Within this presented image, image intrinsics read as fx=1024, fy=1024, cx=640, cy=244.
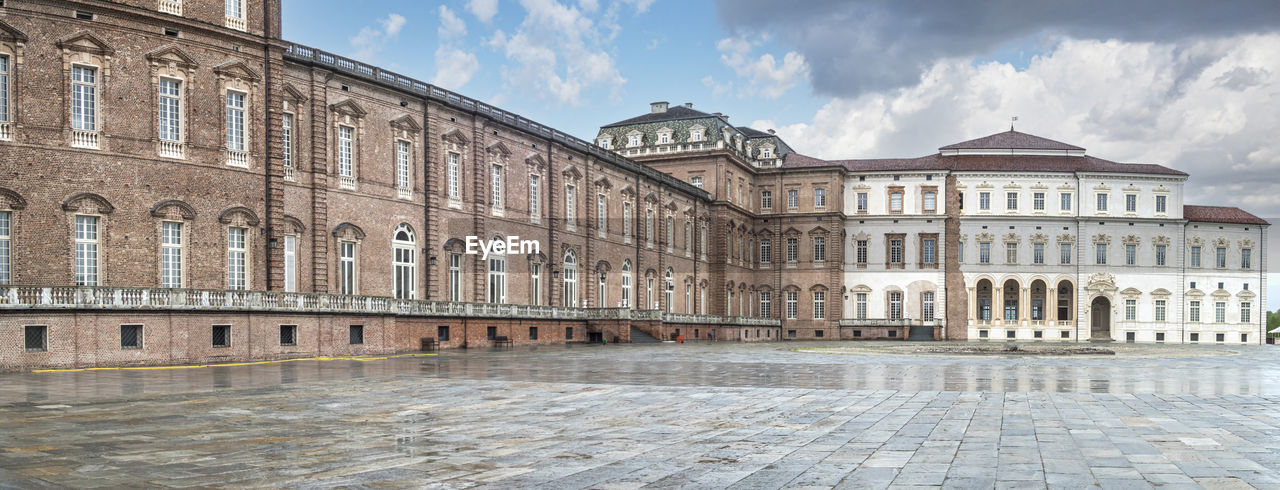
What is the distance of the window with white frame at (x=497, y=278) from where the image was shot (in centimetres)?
4897

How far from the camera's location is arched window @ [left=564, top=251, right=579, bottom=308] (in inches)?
2228

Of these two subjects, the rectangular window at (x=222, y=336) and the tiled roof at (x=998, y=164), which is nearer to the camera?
the rectangular window at (x=222, y=336)

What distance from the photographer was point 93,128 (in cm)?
3027

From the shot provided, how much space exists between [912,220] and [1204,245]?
23.5 metres

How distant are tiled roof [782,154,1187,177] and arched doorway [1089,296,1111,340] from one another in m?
11.3

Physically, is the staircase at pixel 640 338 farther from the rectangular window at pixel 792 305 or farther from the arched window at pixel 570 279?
the rectangular window at pixel 792 305

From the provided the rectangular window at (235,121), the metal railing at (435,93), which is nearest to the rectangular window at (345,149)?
the metal railing at (435,93)

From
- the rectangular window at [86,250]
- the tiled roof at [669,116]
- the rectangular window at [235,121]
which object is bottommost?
the rectangular window at [86,250]

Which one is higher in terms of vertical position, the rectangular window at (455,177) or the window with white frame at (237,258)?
the rectangular window at (455,177)

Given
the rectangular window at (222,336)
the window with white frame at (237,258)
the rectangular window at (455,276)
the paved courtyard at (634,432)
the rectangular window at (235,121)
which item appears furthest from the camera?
the rectangular window at (455,276)

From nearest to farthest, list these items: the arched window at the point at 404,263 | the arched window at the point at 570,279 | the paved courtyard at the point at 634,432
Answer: the paved courtyard at the point at 634,432
the arched window at the point at 404,263
the arched window at the point at 570,279

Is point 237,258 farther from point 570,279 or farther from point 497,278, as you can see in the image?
point 570,279

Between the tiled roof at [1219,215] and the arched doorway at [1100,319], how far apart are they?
31.6ft

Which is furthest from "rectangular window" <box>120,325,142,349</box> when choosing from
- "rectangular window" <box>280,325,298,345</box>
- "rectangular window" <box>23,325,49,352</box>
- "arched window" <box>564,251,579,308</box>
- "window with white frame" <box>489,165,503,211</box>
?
"arched window" <box>564,251,579,308</box>
